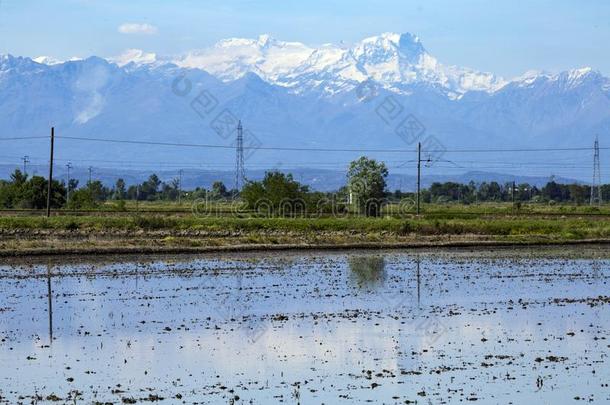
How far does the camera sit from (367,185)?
76.7 metres

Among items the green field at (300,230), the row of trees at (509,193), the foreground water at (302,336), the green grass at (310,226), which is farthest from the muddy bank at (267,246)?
the row of trees at (509,193)

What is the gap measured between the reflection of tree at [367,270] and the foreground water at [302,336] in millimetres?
209

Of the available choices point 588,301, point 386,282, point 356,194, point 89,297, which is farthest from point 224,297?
point 356,194

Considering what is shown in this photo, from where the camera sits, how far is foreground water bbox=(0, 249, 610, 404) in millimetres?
15570

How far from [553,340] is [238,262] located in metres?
20.5

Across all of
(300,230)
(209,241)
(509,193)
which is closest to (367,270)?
(209,241)

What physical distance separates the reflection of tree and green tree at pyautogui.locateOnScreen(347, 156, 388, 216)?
101 ft

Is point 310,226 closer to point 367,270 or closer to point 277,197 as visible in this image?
point 277,197

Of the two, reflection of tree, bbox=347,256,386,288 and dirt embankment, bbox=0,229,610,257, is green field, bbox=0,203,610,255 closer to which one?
dirt embankment, bbox=0,229,610,257

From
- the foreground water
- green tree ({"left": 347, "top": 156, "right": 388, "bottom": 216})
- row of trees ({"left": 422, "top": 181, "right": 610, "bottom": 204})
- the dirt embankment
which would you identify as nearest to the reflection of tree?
the foreground water

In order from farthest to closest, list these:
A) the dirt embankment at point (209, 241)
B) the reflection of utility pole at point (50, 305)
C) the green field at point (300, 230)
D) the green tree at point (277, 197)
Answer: the green tree at point (277, 197) → the green field at point (300, 230) → the dirt embankment at point (209, 241) → the reflection of utility pole at point (50, 305)

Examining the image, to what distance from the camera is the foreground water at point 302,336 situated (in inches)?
613

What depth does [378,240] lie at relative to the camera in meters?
50.8

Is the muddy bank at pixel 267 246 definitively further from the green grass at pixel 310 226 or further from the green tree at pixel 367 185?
the green tree at pixel 367 185
